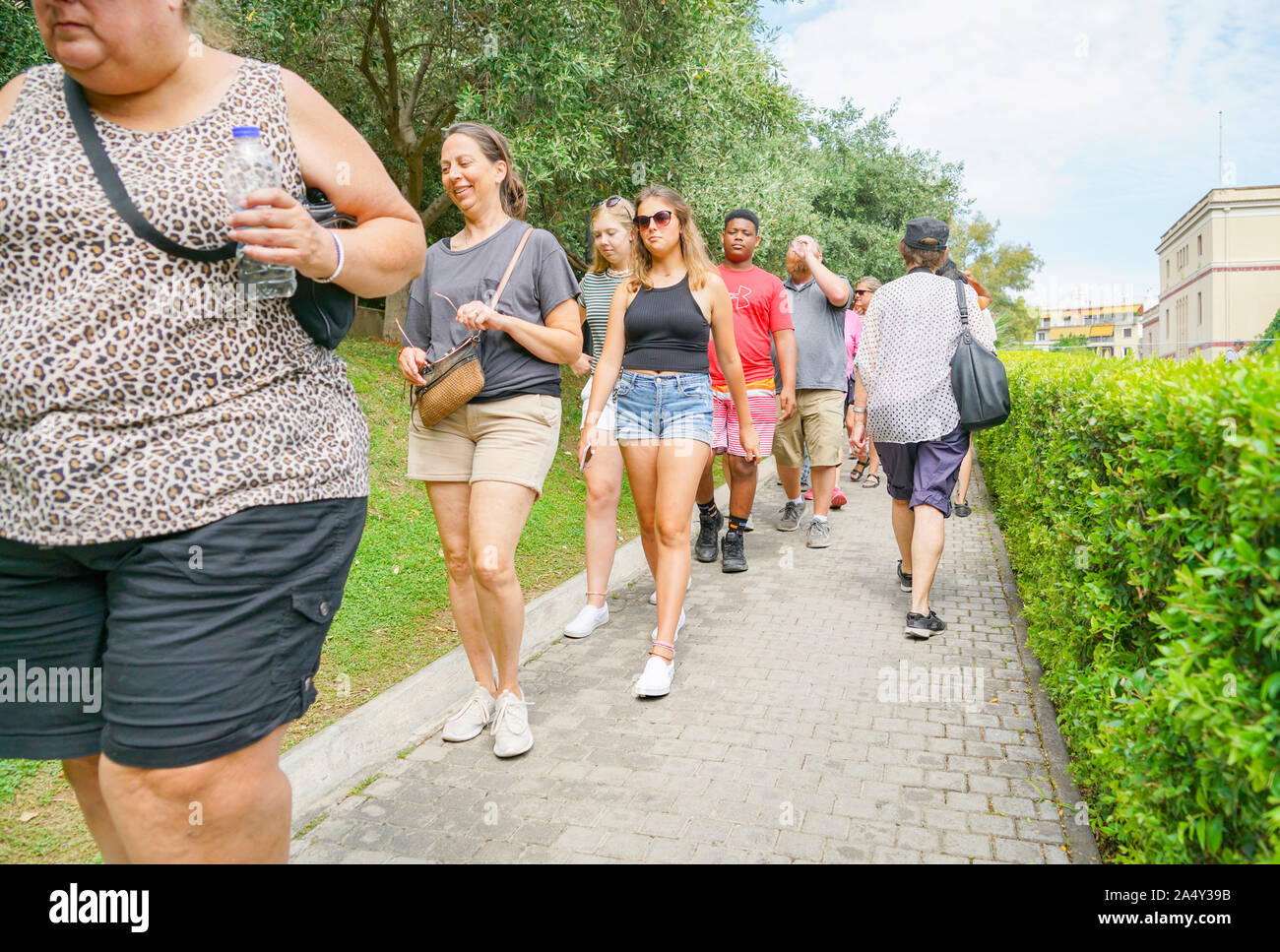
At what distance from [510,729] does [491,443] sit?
3.82 feet

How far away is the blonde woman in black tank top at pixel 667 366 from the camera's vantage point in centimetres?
461

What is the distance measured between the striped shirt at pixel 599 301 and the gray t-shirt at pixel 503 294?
6.57 feet

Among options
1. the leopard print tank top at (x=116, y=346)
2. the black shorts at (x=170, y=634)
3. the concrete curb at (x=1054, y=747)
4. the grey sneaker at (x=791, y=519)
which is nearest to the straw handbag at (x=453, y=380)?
the black shorts at (x=170, y=634)

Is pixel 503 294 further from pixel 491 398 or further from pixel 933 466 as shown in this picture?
pixel 933 466

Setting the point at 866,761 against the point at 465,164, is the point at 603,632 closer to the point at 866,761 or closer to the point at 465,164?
the point at 866,761

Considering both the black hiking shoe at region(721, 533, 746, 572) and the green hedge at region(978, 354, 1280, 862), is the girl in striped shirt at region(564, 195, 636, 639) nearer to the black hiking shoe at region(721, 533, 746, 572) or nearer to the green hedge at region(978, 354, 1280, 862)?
the black hiking shoe at region(721, 533, 746, 572)

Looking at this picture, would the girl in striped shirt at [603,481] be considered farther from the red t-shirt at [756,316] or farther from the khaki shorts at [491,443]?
the khaki shorts at [491,443]

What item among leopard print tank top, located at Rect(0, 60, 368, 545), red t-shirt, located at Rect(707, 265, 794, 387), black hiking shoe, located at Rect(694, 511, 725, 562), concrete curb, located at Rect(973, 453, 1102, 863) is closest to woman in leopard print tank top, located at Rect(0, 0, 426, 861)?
leopard print tank top, located at Rect(0, 60, 368, 545)

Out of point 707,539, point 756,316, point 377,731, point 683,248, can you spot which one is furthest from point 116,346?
point 707,539

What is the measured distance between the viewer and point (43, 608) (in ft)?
5.74

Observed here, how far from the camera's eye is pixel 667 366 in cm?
477

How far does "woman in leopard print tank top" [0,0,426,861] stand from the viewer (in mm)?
1596

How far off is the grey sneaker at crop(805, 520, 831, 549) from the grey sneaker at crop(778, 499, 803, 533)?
62 cm

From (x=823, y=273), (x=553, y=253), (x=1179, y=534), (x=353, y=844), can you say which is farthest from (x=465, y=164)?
(x=823, y=273)
